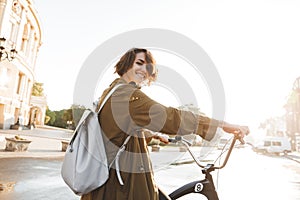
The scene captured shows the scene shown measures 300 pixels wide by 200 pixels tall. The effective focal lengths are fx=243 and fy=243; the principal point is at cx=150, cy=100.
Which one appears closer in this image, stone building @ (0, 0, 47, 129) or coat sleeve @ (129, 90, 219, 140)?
coat sleeve @ (129, 90, 219, 140)

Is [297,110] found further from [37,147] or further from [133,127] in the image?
[133,127]

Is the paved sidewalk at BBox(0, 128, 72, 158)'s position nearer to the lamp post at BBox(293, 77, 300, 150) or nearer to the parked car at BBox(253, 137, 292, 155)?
the parked car at BBox(253, 137, 292, 155)

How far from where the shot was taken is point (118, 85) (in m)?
1.43

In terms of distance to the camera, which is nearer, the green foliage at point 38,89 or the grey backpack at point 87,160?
the grey backpack at point 87,160

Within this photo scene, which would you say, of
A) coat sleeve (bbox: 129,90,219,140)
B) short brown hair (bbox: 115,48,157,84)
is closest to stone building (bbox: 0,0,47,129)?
short brown hair (bbox: 115,48,157,84)

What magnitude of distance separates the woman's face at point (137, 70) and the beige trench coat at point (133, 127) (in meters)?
0.24

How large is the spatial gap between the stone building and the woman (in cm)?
2577

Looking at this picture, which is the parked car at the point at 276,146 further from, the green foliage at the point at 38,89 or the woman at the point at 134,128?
the green foliage at the point at 38,89

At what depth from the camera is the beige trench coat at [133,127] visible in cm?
130

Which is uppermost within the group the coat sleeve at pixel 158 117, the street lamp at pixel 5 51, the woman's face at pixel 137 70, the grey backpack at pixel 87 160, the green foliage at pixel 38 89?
the green foliage at pixel 38 89

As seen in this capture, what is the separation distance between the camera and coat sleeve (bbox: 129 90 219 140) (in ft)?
4.24

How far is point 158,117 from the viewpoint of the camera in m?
1.29

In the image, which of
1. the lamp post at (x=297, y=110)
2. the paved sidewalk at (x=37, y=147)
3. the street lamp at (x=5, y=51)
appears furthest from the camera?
the lamp post at (x=297, y=110)

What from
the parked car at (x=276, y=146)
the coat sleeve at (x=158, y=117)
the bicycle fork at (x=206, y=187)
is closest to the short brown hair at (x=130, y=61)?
the coat sleeve at (x=158, y=117)
